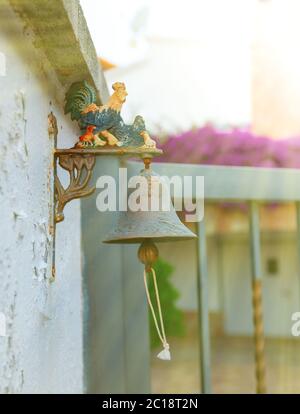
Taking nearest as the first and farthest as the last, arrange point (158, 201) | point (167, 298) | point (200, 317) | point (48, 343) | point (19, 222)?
point (19, 222) < point (48, 343) < point (158, 201) < point (200, 317) < point (167, 298)

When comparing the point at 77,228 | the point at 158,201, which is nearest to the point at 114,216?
the point at 77,228

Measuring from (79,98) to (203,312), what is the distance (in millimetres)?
837

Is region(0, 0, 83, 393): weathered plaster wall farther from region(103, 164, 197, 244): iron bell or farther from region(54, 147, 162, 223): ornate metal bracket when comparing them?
region(103, 164, 197, 244): iron bell

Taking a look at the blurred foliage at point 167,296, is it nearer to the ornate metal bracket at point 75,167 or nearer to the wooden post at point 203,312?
the wooden post at point 203,312

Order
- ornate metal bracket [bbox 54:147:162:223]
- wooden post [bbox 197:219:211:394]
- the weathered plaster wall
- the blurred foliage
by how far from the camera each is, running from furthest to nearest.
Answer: the blurred foliage, wooden post [bbox 197:219:211:394], ornate metal bracket [bbox 54:147:162:223], the weathered plaster wall

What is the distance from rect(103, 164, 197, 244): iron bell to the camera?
119 cm

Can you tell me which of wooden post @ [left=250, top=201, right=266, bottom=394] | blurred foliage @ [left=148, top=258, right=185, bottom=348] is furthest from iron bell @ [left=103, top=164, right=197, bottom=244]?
blurred foliage @ [left=148, top=258, right=185, bottom=348]

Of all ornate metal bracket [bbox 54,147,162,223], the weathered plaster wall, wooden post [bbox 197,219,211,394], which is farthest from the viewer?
wooden post [bbox 197,219,211,394]

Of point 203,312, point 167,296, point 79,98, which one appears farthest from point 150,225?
point 167,296

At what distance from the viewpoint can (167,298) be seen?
7762mm

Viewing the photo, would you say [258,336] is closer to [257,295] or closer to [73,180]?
[257,295]

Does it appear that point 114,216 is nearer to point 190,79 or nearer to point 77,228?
point 77,228

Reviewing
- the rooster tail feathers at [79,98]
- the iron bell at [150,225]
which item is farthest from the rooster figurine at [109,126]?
the iron bell at [150,225]
